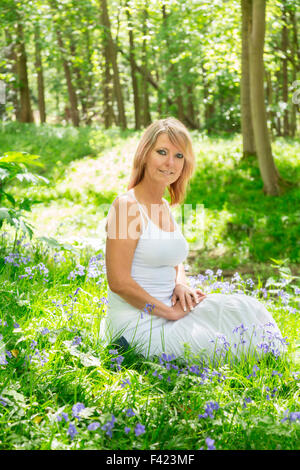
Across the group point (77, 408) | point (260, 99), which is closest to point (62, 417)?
point (77, 408)

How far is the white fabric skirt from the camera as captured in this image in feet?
9.76

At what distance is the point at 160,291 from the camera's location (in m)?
3.27

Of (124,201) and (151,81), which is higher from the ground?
(151,81)

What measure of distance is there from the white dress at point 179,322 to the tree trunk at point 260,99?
22.3 ft

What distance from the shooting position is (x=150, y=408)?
237 cm

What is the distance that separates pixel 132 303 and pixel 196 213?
6.30 meters

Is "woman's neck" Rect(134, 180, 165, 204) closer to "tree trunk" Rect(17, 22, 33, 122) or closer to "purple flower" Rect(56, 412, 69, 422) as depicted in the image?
"purple flower" Rect(56, 412, 69, 422)

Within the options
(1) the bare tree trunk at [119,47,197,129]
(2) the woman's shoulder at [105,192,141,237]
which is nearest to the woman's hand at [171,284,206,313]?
(2) the woman's shoulder at [105,192,141,237]

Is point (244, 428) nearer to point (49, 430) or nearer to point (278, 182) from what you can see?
point (49, 430)

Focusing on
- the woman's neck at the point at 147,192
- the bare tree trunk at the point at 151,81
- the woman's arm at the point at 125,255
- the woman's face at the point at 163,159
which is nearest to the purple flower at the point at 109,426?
the woman's arm at the point at 125,255

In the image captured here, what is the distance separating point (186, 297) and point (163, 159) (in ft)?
3.08

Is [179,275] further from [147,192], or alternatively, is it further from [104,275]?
[104,275]

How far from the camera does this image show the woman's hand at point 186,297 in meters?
3.22
